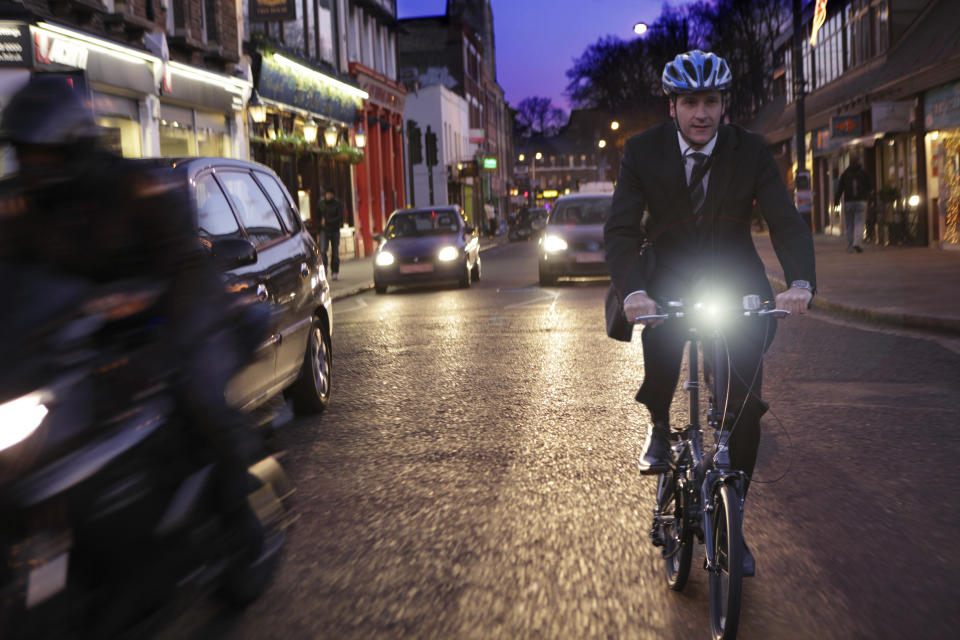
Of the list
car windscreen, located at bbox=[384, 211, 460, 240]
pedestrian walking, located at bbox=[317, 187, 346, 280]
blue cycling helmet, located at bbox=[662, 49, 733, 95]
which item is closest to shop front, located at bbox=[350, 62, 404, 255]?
pedestrian walking, located at bbox=[317, 187, 346, 280]

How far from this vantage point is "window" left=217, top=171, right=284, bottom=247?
6.47m

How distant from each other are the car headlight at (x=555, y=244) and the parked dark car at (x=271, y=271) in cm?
1180

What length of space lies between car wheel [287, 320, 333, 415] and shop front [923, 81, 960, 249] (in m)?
17.0

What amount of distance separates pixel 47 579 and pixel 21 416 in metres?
0.37

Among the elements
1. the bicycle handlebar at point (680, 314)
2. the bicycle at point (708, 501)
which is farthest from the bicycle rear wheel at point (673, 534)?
the bicycle handlebar at point (680, 314)

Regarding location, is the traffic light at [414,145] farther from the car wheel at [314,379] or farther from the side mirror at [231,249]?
the side mirror at [231,249]

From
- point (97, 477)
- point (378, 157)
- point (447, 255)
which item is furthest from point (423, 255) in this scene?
point (378, 157)

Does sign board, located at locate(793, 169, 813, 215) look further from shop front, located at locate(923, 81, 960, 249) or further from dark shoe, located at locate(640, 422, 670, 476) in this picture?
dark shoe, located at locate(640, 422, 670, 476)

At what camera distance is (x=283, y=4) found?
25297 millimetres

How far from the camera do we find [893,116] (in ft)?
79.6

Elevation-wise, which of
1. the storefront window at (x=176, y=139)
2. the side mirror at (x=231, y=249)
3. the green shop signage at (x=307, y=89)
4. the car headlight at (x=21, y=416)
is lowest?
the car headlight at (x=21, y=416)

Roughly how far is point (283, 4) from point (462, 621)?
23.5 metres

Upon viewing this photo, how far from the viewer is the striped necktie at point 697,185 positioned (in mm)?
3678

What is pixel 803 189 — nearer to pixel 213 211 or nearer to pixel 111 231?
pixel 213 211
